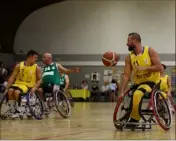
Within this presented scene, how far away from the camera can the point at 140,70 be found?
5.70 metres

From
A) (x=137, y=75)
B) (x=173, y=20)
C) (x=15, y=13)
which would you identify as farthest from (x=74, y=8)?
(x=137, y=75)

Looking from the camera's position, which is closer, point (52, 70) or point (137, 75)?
point (137, 75)

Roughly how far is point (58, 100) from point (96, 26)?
16.9 meters

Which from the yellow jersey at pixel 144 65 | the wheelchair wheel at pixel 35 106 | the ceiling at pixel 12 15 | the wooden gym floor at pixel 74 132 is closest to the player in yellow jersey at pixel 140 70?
the yellow jersey at pixel 144 65

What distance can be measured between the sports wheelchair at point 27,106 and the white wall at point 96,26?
55.8ft

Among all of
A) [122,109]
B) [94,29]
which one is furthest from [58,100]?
[94,29]

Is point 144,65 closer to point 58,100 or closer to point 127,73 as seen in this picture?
point 127,73

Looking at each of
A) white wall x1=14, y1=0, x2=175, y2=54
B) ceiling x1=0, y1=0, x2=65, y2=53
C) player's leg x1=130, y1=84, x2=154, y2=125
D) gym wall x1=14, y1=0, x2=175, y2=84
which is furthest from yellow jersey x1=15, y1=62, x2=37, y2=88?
white wall x1=14, y1=0, x2=175, y2=54

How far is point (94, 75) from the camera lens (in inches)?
980

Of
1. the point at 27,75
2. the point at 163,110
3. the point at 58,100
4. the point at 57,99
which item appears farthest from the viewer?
the point at 58,100

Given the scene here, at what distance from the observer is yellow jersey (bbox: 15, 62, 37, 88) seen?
782cm

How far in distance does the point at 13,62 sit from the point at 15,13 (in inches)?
132

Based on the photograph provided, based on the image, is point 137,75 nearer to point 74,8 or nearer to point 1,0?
point 1,0

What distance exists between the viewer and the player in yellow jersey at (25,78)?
768cm
